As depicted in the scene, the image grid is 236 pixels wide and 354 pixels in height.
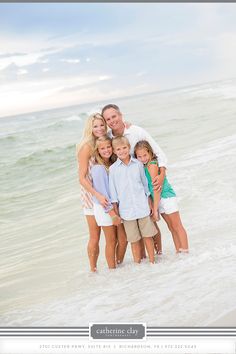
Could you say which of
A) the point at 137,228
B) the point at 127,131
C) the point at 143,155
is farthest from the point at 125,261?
the point at 127,131

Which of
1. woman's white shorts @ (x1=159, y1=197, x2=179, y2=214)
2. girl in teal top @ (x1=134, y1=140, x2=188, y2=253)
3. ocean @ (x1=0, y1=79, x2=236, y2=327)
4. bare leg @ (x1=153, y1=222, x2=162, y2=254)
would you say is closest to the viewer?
ocean @ (x1=0, y1=79, x2=236, y2=327)

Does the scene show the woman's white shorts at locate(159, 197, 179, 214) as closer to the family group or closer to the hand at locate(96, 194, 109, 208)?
the family group

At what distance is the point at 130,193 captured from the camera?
2707 millimetres

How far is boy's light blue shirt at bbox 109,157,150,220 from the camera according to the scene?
269 cm

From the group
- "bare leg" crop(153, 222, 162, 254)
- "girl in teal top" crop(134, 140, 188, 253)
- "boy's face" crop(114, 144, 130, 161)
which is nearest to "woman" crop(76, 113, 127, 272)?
"boy's face" crop(114, 144, 130, 161)

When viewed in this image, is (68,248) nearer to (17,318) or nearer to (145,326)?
(17,318)

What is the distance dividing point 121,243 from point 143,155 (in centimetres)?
50

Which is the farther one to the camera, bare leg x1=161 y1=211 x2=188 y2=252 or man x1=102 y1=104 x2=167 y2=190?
bare leg x1=161 y1=211 x2=188 y2=252

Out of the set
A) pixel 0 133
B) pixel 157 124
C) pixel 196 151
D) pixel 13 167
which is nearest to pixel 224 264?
pixel 196 151

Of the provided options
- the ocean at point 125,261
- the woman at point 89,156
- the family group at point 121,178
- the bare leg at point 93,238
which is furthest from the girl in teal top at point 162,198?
the bare leg at point 93,238

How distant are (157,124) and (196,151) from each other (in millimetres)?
3056

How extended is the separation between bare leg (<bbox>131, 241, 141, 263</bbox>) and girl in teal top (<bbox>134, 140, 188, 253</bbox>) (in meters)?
0.17

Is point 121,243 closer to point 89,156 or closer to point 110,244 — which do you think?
point 110,244

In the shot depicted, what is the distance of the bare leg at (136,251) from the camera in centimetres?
284
